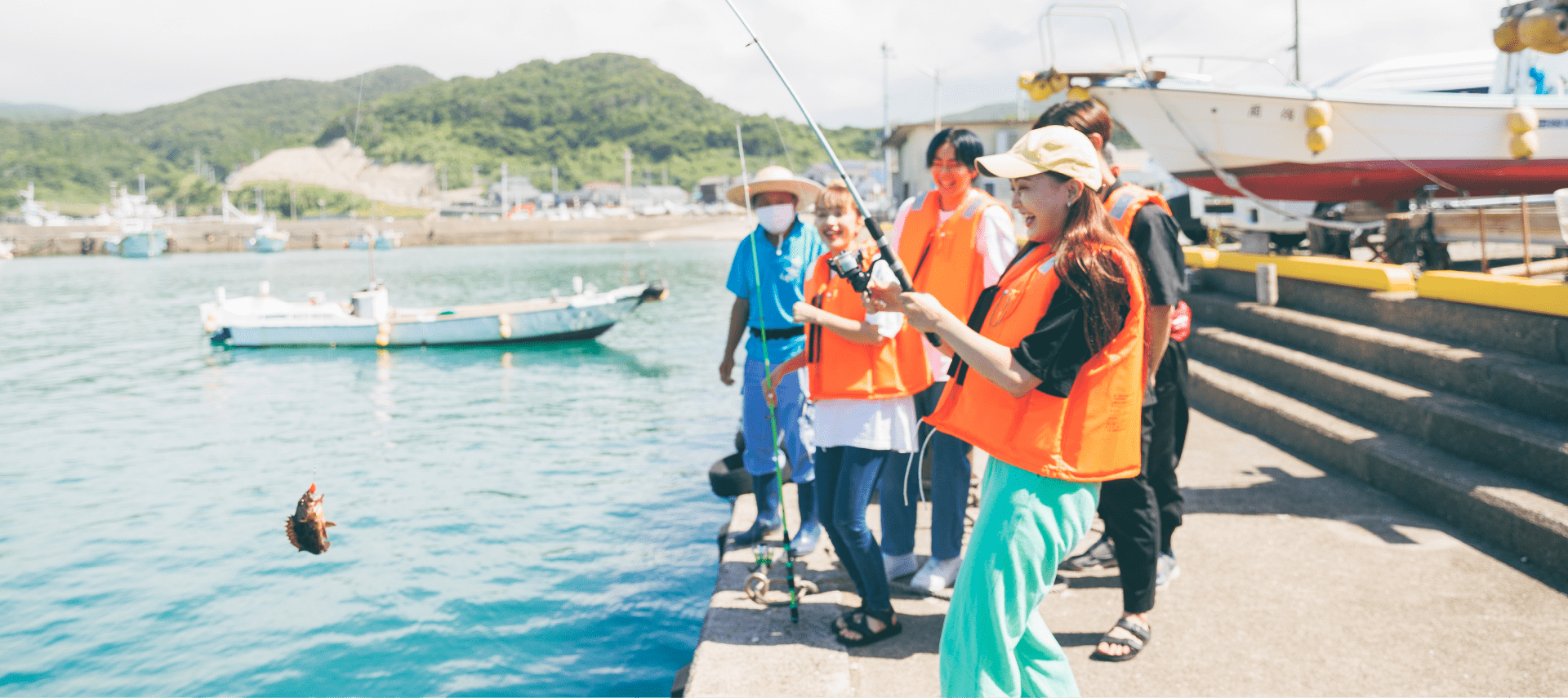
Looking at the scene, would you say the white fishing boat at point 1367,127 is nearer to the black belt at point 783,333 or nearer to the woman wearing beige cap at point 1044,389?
the black belt at point 783,333

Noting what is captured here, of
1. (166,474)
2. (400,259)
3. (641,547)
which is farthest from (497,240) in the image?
(641,547)

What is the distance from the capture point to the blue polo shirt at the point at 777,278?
4859 mm

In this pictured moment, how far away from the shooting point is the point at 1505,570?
12.8 feet

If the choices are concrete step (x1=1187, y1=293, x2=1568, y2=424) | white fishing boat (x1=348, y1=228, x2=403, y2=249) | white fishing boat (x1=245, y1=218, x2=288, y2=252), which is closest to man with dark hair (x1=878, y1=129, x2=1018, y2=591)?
concrete step (x1=1187, y1=293, x2=1568, y2=424)

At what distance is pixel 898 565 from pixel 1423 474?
286 cm

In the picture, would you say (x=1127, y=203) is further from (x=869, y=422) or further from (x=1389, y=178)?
(x=1389, y=178)

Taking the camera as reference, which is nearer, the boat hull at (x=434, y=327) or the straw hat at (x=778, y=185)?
the straw hat at (x=778, y=185)

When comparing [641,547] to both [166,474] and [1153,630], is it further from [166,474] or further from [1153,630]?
[166,474]

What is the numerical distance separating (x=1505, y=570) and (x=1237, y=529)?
3.60 ft

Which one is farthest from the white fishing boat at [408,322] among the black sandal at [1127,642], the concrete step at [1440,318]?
the black sandal at [1127,642]

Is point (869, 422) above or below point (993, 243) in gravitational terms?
below

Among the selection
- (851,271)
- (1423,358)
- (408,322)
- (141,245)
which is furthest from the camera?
(141,245)

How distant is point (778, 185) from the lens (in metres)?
4.77

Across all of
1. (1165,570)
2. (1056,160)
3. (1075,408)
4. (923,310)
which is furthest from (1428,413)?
(923,310)
